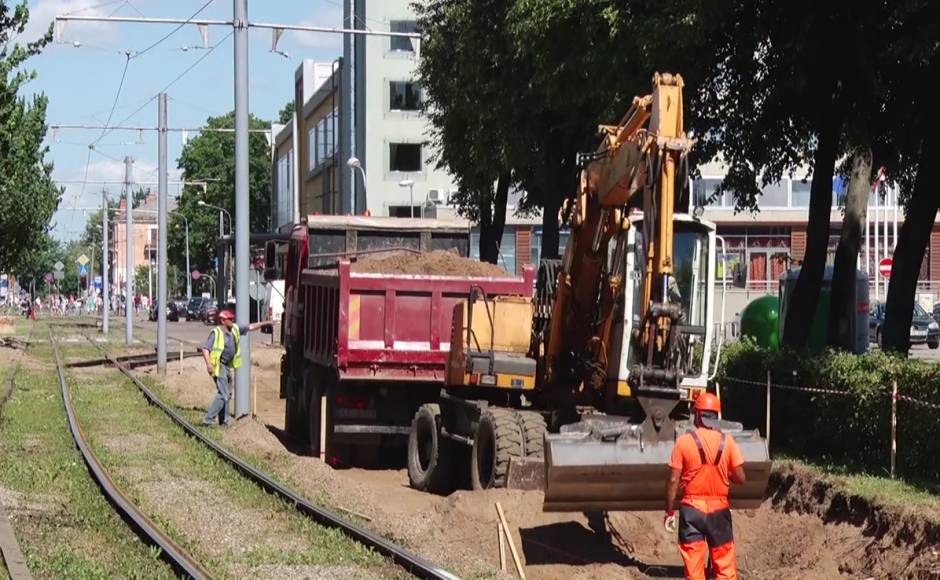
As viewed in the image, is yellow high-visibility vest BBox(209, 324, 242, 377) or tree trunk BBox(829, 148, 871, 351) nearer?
yellow high-visibility vest BBox(209, 324, 242, 377)

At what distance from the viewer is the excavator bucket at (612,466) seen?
12.2m

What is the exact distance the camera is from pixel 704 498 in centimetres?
1023

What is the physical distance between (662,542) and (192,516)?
4.59 m

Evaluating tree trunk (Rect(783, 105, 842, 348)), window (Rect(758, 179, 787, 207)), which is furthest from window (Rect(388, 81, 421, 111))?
tree trunk (Rect(783, 105, 842, 348))

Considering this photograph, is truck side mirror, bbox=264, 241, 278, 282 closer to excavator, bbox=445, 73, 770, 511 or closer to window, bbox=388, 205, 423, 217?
excavator, bbox=445, 73, 770, 511

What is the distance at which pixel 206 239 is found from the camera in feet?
409

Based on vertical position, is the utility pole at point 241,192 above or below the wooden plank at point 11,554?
above

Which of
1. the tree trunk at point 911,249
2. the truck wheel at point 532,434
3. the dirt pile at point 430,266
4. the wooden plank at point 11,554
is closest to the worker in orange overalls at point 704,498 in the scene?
the truck wheel at point 532,434

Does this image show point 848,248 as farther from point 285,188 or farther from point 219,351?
point 285,188

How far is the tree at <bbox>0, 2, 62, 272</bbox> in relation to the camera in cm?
3372

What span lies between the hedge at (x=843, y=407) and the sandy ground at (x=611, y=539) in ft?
3.51

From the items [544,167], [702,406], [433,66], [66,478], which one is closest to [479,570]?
[702,406]

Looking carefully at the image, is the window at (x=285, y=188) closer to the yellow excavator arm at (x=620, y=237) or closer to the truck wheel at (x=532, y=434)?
the truck wheel at (x=532, y=434)

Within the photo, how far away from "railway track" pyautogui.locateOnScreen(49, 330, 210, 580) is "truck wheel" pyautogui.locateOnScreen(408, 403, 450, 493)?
138 inches
